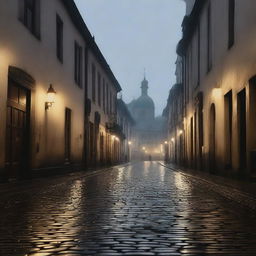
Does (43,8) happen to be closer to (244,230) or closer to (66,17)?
(66,17)

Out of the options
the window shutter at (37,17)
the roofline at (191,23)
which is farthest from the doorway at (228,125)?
the roofline at (191,23)

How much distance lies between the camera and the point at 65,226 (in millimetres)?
6230

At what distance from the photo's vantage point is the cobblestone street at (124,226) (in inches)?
189

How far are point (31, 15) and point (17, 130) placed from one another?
3.76 m

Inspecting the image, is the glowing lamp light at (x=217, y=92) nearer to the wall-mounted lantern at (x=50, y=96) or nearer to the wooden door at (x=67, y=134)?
the wall-mounted lantern at (x=50, y=96)

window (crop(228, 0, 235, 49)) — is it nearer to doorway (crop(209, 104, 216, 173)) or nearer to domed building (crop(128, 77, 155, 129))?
doorway (crop(209, 104, 216, 173))

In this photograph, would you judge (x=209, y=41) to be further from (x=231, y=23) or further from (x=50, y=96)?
(x=50, y=96)

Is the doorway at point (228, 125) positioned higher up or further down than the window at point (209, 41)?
further down

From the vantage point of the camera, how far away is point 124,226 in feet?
20.6

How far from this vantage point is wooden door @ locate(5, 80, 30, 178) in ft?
48.3

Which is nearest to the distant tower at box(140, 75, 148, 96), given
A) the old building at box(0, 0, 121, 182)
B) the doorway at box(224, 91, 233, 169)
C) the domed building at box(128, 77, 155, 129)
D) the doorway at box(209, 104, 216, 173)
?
the domed building at box(128, 77, 155, 129)

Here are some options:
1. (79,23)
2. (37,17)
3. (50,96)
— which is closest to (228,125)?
(50,96)

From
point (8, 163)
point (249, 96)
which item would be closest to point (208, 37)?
point (249, 96)

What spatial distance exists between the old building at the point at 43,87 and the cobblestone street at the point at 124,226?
5164 mm
